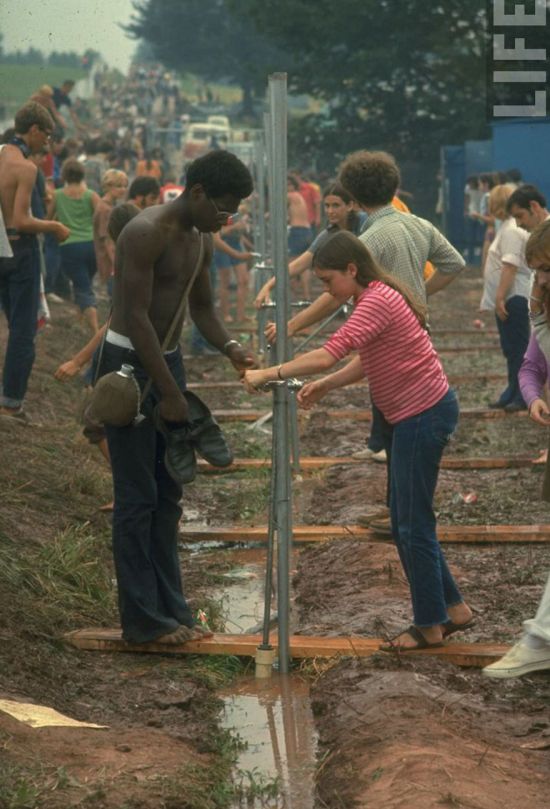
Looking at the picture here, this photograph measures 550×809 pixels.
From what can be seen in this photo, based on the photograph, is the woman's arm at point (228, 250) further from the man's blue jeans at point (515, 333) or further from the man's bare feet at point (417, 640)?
the man's bare feet at point (417, 640)

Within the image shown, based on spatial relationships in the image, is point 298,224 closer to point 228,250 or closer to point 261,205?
point 228,250

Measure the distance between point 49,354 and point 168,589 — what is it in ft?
29.5

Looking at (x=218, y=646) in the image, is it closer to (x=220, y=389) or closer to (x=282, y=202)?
(x=282, y=202)

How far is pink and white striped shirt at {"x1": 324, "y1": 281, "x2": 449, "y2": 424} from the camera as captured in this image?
6344 mm

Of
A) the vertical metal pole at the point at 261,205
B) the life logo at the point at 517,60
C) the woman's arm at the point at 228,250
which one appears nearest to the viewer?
the vertical metal pole at the point at 261,205

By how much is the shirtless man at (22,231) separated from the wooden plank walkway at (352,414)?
2.85 meters

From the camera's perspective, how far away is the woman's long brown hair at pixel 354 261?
255 inches

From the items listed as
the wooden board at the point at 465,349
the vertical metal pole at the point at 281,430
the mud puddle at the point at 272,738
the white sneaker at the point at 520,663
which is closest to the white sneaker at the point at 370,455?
the mud puddle at the point at 272,738

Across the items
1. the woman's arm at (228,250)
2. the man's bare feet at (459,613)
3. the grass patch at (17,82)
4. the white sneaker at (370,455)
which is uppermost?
the grass patch at (17,82)

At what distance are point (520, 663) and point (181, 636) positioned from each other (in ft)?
4.70

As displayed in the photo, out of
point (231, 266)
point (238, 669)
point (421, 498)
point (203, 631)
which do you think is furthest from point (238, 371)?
point (231, 266)

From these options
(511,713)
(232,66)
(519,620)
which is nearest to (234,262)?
(519,620)

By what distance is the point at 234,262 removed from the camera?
68.6ft

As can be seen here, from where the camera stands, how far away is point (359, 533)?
899 cm
